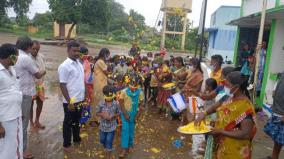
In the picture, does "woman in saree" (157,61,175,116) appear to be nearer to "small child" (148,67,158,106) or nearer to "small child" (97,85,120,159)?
"small child" (148,67,158,106)

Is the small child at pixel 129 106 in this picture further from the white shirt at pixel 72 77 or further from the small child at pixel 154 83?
the small child at pixel 154 83

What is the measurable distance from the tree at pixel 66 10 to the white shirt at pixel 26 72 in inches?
1396

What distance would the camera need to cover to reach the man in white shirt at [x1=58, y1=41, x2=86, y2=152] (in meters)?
5.51

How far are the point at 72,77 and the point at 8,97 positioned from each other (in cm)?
179

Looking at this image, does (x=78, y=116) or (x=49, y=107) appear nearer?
(x=78, y=116)

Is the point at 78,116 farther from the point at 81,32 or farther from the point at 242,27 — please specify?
the point at 81,32

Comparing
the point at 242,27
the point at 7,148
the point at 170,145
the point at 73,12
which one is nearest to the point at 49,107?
the point at 170,145

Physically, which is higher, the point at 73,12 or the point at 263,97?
the point at 73,12

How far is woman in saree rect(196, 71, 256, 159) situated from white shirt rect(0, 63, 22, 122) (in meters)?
2.32

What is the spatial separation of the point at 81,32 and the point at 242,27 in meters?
53.6

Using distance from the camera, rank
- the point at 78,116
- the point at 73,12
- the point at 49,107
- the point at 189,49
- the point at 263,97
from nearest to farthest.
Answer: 1. the point at 78,116
2. the point at 49,107
3. the point at 263,97
4. the point at 73,12
5. the point at 189,49

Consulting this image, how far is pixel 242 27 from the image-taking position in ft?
49.2

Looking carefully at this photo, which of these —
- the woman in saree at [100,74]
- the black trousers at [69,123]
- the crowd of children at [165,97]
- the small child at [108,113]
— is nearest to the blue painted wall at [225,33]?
the crowd of children at [165,97]

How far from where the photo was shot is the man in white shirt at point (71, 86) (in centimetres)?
551
